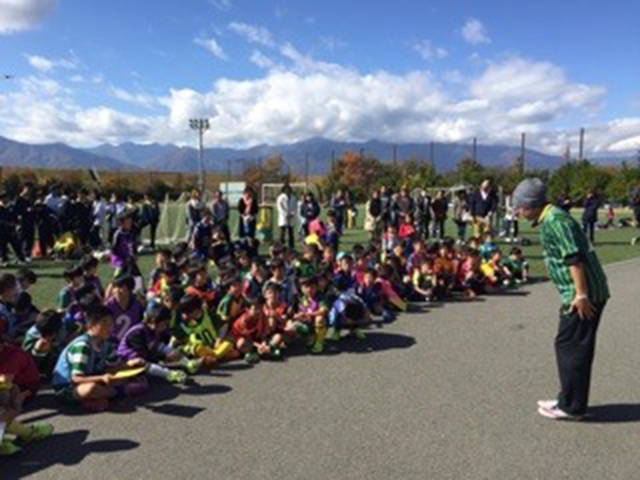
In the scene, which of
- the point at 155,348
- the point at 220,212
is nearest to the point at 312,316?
the point at 155,348

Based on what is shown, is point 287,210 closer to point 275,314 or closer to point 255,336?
point 275,314

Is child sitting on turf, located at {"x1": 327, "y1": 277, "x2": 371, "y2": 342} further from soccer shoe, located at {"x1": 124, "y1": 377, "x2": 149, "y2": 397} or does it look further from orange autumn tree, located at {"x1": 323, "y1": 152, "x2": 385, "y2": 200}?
orange autumn tree, located at {"x1": 323, "y1": 152, "x2": 385, "y2": 200}

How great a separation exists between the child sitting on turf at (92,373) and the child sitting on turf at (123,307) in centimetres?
81

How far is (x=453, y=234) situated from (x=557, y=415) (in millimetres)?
18542

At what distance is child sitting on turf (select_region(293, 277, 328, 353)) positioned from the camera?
278 inches

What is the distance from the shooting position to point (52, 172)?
2064 inches

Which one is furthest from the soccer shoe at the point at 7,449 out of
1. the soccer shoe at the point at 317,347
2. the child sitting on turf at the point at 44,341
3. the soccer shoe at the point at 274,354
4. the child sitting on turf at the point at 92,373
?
the soccer shoe at the point at 317,347

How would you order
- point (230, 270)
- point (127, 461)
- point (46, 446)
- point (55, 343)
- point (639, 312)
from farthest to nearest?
point (639, 312) → point (230, 270) → point (55, 343) → point (46, 446) → point (127, 461)

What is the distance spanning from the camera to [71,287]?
7.23m

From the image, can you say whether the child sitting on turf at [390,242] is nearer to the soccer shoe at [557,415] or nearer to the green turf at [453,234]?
the green turf at [453,234]

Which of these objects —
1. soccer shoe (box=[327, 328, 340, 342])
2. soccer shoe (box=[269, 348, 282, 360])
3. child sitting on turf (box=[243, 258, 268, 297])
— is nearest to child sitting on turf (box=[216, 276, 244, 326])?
child sitting on turf (box=[243, 258, 268, 297])

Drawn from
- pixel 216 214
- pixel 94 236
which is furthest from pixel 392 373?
pixel 94 236

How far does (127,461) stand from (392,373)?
2790 mm

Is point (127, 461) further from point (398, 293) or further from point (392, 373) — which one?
point (398, 293)
